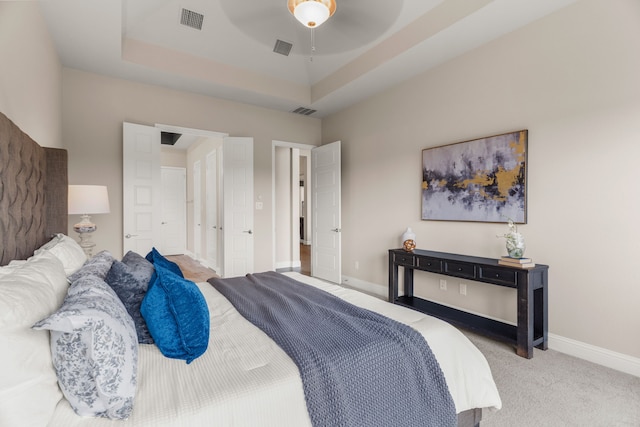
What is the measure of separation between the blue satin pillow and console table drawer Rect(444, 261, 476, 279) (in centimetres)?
253

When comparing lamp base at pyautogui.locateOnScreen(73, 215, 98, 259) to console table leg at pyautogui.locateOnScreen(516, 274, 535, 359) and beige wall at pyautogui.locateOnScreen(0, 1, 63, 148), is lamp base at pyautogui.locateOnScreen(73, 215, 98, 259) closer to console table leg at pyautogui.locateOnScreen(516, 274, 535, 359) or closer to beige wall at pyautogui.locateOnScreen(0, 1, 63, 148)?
beige wall at pyautogui.locateOnScreen(0, 1, 63, 148)

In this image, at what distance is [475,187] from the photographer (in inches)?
130

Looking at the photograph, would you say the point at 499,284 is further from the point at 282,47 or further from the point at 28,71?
the point at 28,71

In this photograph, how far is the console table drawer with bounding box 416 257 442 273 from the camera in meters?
3.29

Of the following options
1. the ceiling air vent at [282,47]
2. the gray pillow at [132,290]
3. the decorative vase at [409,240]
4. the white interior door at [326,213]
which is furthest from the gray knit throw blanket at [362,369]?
the ceiling air vent at [282,47]

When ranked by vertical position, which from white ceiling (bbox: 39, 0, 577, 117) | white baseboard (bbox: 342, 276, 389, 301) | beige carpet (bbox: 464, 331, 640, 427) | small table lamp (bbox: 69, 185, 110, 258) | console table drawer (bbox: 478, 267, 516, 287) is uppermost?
white ceiling (bbox: 39, 0, 577, 117)

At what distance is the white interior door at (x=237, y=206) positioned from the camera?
15.4 ft

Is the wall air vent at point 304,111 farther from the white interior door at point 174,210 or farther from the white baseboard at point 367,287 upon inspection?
the white interior door at point 174,210

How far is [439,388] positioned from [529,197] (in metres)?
2.23

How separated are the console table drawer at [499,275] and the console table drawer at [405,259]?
0.78m

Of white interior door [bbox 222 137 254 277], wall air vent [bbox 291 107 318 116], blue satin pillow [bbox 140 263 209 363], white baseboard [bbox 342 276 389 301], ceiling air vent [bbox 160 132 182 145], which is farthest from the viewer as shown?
ceiling air vent [bbox 160 132 182 145]

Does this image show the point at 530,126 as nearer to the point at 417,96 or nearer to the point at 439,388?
the point at 417,96

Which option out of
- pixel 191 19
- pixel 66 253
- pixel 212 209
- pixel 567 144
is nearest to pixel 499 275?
pixel 567 144

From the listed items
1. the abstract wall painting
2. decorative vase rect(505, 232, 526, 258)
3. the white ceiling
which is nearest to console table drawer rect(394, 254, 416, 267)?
the abstract wall painting
